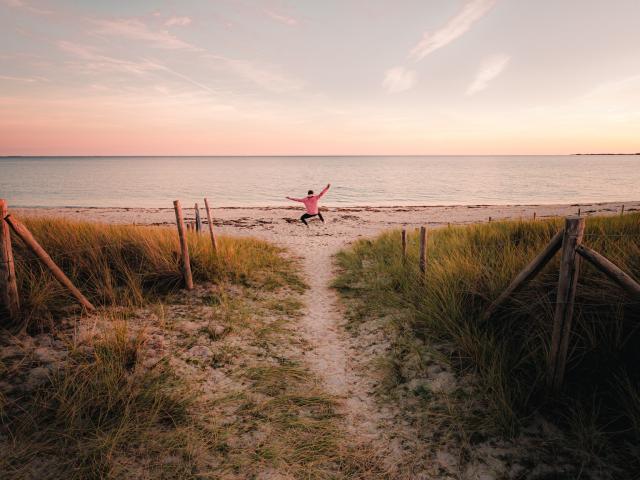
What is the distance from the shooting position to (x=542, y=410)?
2928 mm

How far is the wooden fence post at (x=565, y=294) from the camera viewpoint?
2852mm

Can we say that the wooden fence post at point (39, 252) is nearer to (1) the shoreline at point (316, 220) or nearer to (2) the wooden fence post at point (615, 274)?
(2) the wooden fence post at point (615, 274)

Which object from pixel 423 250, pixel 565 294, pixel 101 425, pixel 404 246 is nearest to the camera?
pixel 101 425

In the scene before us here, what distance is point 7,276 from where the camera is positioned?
154 inches

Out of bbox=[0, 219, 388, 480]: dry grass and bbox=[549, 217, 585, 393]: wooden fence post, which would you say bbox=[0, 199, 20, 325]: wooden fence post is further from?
bbox=[549, 217, 585, 393]: wooden fence post

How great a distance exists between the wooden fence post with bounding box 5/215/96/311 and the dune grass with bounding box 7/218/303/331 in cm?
21

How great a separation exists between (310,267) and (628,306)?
6.89 m

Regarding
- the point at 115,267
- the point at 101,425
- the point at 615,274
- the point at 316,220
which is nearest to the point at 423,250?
the point at 615,274

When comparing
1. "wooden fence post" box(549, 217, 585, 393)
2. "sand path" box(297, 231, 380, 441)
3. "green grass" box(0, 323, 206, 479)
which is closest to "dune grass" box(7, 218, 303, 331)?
"sand path" box(297, 231, 380, 441)

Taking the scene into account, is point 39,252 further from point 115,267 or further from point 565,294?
point 565,294

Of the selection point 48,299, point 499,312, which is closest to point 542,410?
point 499,312

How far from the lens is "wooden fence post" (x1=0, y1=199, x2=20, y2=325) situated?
149 inches

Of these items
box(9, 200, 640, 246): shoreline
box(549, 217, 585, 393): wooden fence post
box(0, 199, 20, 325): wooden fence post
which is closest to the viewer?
box(549, 217, 585, 393): wooden fence post

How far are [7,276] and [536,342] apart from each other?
6.26 m
